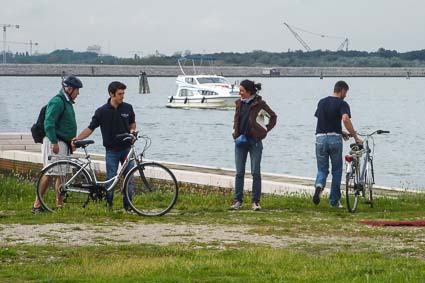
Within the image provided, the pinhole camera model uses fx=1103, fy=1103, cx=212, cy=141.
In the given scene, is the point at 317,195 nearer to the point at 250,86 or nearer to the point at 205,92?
the point at 250,86

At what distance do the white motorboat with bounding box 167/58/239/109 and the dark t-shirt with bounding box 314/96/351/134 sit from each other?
6405 cm

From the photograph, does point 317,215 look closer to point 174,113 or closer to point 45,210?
point 45,210

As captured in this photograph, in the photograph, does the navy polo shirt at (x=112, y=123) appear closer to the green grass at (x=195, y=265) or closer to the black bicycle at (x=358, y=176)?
the black bicycle at (x=358, y=176)

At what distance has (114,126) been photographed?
13844 mm

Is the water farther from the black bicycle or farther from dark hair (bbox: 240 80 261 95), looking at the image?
dark hair (bbox: 240 80 261 95)

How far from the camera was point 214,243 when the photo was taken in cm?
1101

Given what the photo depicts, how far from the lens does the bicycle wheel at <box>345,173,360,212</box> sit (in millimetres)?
14625

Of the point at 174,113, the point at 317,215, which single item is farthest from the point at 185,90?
the point at 317,215

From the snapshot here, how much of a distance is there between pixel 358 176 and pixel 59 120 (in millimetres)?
4138

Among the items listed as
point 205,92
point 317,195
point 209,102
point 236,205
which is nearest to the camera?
point 236,205

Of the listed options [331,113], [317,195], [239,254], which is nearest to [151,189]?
[317,195]

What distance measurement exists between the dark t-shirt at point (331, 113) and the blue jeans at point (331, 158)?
0.12 meters

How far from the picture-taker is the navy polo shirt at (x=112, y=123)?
13852 mm

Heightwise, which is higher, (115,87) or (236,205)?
(115,87)
